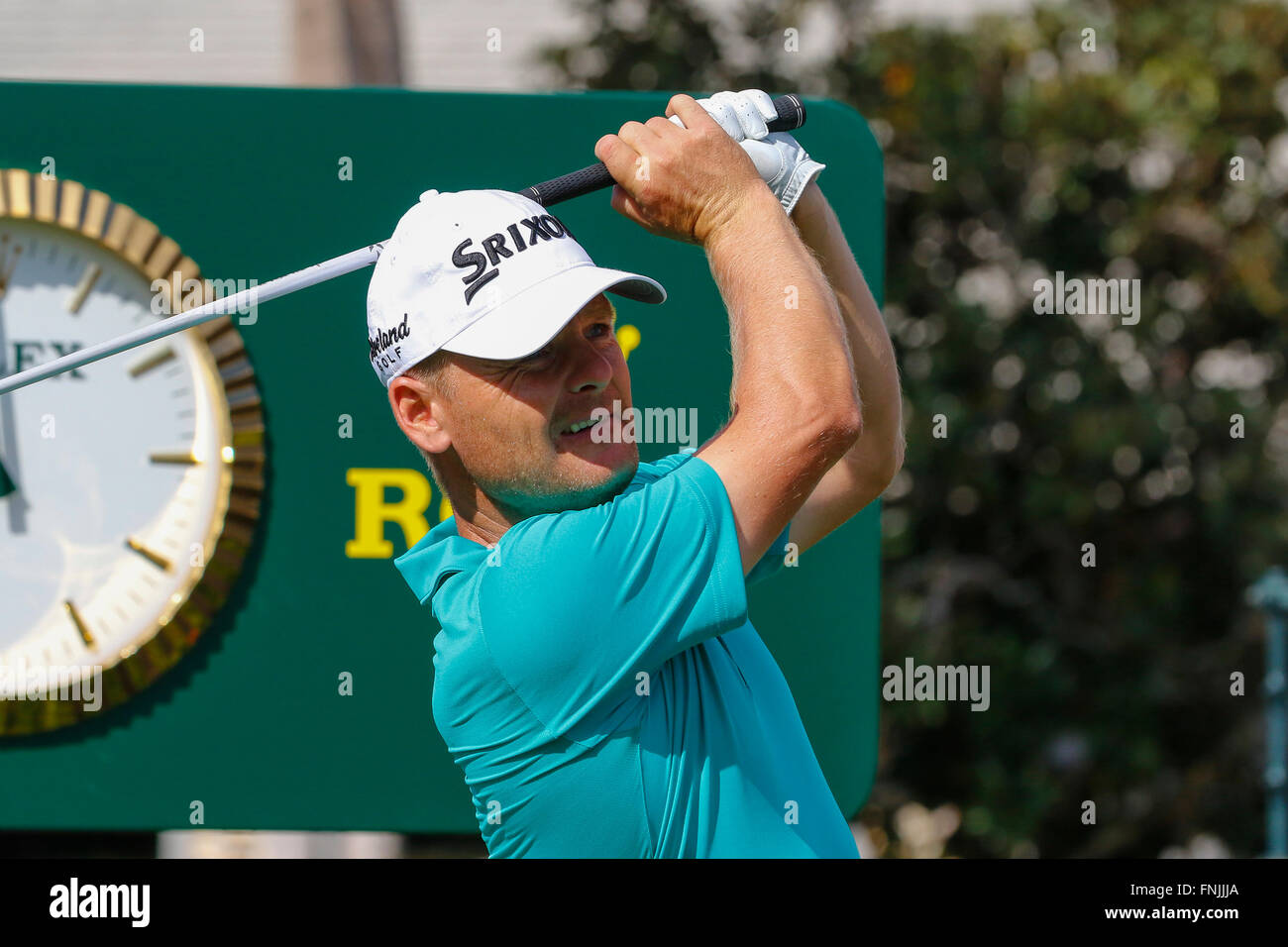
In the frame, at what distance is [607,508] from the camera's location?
1.79 meters

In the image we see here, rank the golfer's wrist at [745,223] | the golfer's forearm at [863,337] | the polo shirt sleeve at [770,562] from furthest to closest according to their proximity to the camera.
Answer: the golfer's forearm at [863,337] < the polo shirt sleeve at [770,562] < the golfer's wrist at [745,223]

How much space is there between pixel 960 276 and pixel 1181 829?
2.17 meters

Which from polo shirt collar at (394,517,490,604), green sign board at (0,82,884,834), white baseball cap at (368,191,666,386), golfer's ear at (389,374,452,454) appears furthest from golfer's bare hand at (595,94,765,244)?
green sign board at (0,82,884,834)

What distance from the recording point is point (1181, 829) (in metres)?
5.24

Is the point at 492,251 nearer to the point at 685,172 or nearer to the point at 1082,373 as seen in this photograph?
the point at 685,172

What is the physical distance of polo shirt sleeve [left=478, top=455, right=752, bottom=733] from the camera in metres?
1.74

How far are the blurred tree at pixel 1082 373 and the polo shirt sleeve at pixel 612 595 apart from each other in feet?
11.4

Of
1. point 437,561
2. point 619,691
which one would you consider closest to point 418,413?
point 437,561

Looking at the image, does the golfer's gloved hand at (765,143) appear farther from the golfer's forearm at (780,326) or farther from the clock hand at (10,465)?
the clock hand at (10,465)

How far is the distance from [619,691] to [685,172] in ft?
2.20

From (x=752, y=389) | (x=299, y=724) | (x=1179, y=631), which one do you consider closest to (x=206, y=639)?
(x=299, y=724)

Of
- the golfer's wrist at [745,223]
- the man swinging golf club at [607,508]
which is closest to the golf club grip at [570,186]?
the man swinging golf club at [607,508]

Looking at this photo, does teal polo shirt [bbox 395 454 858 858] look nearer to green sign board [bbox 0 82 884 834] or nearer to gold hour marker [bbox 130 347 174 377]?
green sign board [bbox 0 82 884 834]

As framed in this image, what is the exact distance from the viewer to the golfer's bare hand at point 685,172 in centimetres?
187
